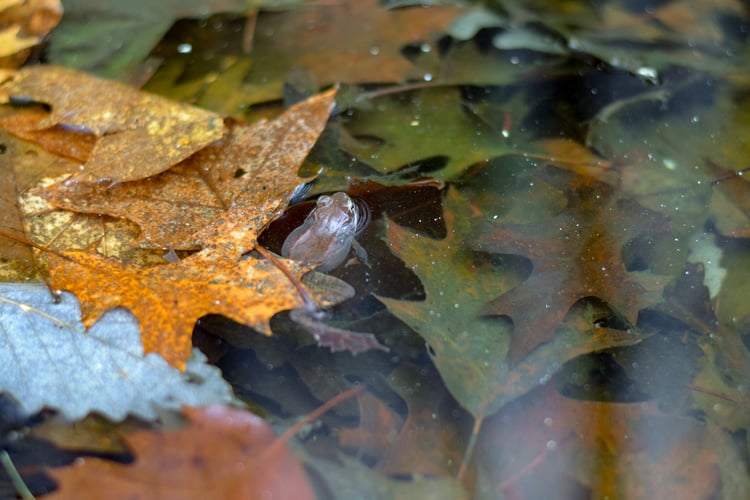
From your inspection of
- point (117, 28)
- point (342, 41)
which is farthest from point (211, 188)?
point (117, 28)

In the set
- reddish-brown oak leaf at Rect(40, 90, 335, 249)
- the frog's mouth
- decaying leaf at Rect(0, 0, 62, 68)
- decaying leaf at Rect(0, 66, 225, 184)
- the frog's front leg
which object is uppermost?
decaying leaf at Rect(0, 0, 62, 68)

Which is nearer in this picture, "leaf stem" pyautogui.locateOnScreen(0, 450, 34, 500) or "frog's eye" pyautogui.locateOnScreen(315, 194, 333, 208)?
"leaf stem" pyautogui.locateOnScreen(0, 450, 34, 500)

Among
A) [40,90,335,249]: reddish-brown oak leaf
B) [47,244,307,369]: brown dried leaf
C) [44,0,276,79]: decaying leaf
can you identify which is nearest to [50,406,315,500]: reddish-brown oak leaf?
[47,244,307,369]: brown dried leaf

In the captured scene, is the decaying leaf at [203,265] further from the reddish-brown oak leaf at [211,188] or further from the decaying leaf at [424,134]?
the decaying leaf at [424,134]

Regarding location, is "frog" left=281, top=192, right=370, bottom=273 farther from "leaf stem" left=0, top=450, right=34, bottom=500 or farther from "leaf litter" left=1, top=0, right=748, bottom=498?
"leaf stem" left=0, top=450, right=34, bottom=500

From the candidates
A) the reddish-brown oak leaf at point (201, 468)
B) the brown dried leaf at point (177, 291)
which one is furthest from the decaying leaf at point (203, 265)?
the reddish-brown oak leaf at point (201, 468)
